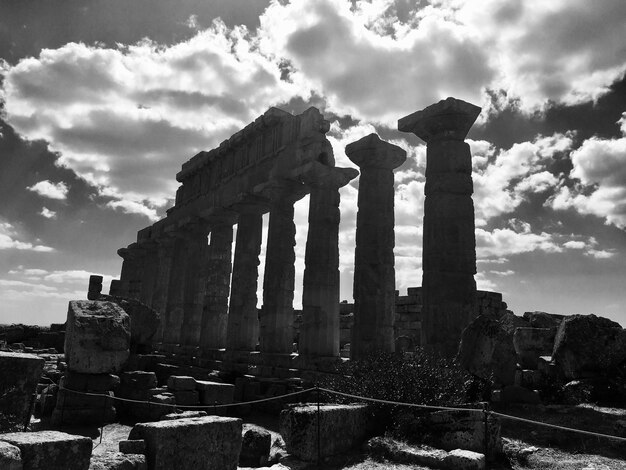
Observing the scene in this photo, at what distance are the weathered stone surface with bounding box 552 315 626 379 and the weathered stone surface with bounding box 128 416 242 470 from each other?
6.68 m

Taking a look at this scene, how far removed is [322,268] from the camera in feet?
52.3

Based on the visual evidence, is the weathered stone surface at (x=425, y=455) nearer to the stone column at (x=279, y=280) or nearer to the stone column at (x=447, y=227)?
the stone column at (x=447, y=227)

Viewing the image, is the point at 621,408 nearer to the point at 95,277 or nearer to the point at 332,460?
the point at 332,460

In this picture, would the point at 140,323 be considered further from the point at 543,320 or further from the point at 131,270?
the point at 131,270

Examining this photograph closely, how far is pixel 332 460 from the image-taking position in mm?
6762

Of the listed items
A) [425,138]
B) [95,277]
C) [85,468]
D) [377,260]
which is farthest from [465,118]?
[95,277]

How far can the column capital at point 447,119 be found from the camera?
1200cm

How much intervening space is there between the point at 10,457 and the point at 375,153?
1206 cm

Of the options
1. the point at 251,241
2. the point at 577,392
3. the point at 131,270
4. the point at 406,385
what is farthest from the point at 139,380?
the point at 131,270

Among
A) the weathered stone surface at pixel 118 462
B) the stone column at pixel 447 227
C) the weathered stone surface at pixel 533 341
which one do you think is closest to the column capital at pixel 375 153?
the stone column at pixel 447 227

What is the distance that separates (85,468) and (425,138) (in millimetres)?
10201

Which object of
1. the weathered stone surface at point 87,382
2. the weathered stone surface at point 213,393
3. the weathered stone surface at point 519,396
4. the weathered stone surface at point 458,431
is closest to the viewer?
the weathered stone surface at point 458,431

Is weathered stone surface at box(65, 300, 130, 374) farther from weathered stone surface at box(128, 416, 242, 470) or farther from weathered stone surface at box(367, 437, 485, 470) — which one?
weathered stone surface at box(367, 437, 485, 470)

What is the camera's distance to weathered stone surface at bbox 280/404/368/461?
671cm
